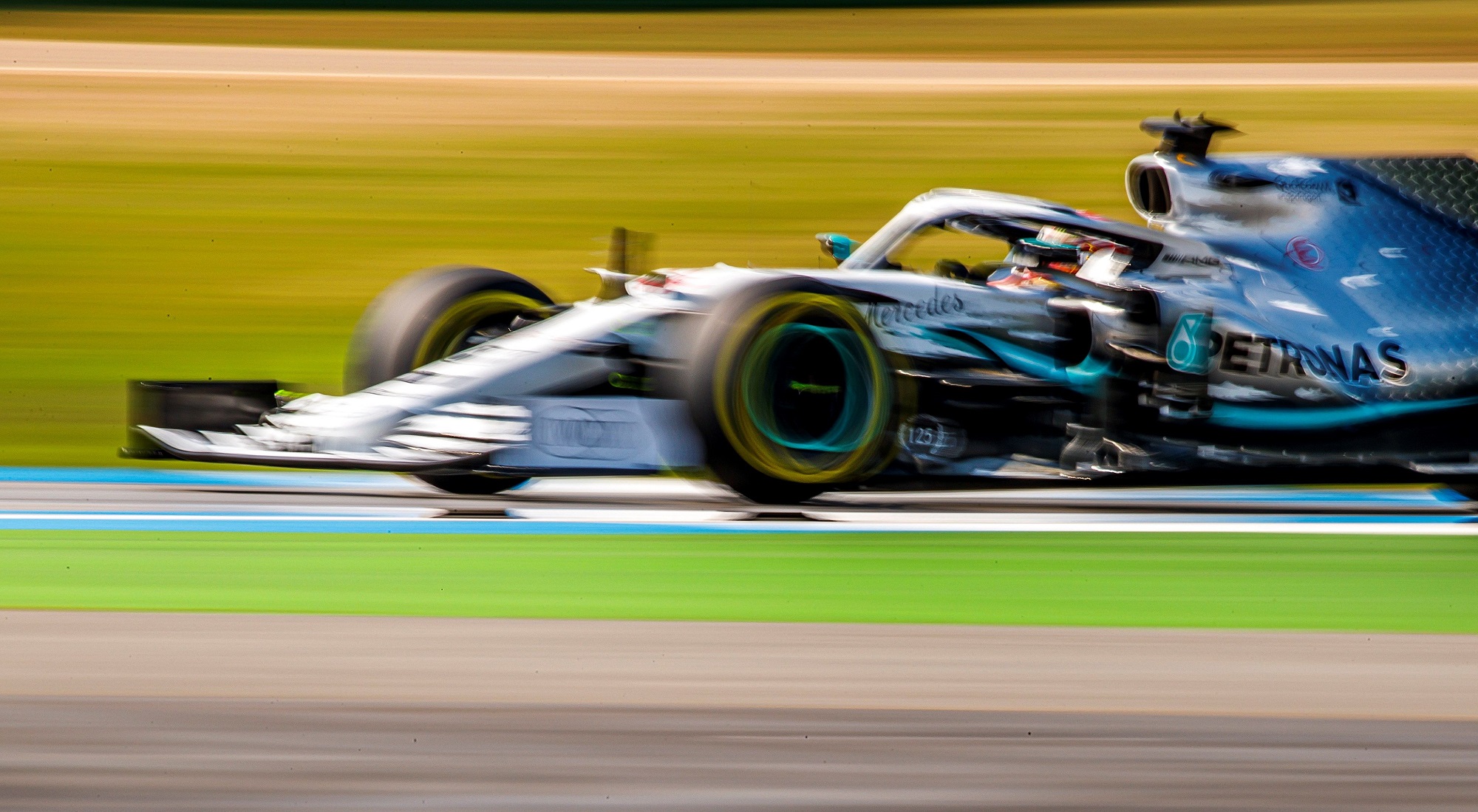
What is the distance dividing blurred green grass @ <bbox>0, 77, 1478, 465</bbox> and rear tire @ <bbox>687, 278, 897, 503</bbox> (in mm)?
4891

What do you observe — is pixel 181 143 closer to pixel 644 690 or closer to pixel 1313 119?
pixel 1313 119

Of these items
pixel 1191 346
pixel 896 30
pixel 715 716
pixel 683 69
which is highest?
pixel 896 30

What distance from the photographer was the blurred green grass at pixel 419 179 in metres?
13.1

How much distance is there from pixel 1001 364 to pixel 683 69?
14.7 m

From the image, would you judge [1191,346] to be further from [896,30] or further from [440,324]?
[896,30]

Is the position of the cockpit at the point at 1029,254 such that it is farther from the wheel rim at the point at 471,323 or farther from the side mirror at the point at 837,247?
the wheel rim at the point at 471,323

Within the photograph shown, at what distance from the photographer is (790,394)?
7.15 meters

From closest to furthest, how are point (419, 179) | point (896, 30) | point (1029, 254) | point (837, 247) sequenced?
point (1029, 254) < point (837, 247) < point (419, 179) < point (896, 30)

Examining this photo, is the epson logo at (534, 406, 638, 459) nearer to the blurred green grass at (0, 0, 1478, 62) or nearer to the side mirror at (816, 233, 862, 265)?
the side mirror at (816, 233, 862, 265)

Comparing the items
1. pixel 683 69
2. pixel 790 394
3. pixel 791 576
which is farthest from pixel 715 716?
pixel 683 69

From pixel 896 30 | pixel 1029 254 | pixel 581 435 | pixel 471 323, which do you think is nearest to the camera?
pixel 581 435

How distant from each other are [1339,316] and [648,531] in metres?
2.84

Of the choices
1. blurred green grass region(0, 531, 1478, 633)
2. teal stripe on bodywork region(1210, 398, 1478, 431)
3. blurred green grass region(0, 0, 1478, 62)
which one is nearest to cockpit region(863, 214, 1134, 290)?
teal stripe on bodywork region(1210, 398, 1478, 431)

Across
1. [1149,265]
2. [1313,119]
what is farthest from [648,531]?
[1313,119]
